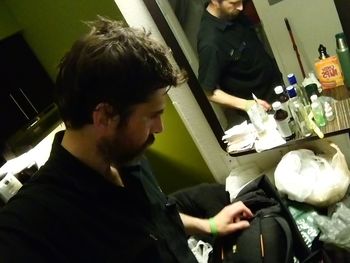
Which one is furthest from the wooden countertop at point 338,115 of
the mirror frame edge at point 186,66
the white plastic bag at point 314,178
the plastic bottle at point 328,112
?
the mirror frame edge at point 186,66

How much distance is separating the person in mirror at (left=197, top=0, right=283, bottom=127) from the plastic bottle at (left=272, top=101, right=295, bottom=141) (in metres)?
0.10

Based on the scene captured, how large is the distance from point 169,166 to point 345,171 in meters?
0.93

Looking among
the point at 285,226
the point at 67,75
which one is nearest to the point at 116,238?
the point at 67,75

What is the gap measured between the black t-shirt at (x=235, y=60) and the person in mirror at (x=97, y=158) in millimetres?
654

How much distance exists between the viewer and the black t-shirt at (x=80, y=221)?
2.71 ft

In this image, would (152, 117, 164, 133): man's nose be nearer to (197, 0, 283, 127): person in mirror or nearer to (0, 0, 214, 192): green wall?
(197, 0, 283, 127): person in mirror

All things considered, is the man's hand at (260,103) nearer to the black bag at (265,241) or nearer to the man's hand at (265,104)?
the man's hand at (265,104)

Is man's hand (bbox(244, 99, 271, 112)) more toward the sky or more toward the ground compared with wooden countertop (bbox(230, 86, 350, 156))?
more toward the sky

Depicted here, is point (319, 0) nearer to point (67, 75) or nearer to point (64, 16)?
point (67, 75)

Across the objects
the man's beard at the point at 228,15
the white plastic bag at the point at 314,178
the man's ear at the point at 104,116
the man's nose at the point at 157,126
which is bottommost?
the white plastic bag at the point at 314,178

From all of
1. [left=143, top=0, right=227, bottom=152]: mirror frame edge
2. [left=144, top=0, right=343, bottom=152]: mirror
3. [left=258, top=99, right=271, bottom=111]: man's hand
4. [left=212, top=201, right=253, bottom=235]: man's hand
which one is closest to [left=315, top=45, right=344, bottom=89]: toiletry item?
[left=144, top=0, right=343, bottom=152]: mirror

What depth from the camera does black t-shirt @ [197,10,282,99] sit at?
160 cm

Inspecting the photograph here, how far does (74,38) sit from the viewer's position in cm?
185

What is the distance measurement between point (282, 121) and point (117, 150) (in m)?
0.84
